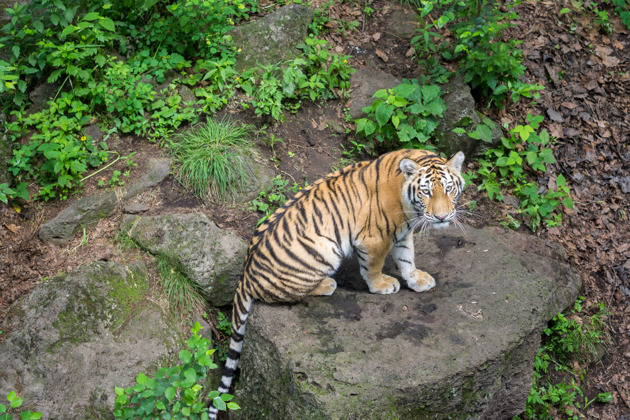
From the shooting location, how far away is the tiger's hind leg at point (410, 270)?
177 inches

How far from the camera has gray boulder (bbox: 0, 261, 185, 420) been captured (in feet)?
13.2

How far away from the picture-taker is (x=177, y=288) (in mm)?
4871

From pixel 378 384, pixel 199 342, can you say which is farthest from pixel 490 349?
pixel 199 342

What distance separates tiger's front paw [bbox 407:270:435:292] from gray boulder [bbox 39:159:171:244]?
2.86 m

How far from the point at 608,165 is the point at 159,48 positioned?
602 cm

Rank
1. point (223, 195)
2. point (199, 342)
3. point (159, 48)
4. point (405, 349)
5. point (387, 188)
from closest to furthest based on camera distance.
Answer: point (199, 342) → point (405, 349) → point (387, 188) → point (223, 195) → point (159, 48)

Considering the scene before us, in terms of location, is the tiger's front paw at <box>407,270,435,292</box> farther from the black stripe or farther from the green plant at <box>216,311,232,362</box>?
the green plant at <box>216,311,232,362</box>

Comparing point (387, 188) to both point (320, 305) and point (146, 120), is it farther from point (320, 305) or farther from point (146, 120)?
point (146, 120)

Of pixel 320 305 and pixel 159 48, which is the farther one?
pixel 159 48

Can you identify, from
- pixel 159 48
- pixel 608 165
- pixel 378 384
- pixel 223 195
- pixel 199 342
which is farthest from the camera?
pixel 608 165

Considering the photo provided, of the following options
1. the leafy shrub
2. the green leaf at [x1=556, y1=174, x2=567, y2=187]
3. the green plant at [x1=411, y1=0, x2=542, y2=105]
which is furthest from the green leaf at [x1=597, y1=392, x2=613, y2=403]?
the leafy shrub

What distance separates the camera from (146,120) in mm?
5824

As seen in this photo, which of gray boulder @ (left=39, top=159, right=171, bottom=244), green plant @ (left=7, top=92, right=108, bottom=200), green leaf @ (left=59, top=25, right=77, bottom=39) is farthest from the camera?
green leaf @ (left=59, top=25, right=77, bottom=39)

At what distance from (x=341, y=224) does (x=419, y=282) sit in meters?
0.90
